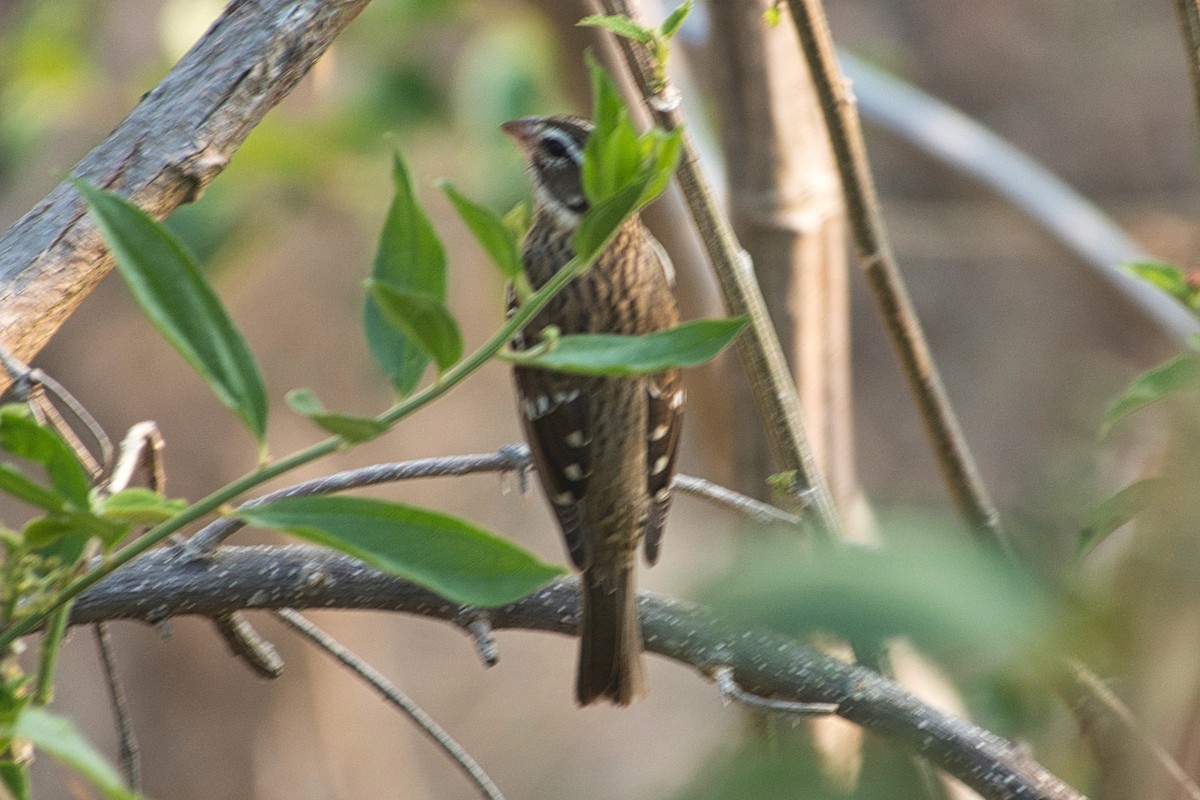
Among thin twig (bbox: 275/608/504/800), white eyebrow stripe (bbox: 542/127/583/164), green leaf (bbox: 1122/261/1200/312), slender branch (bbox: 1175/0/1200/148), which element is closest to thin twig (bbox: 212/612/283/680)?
thin twig (bbox: 275/608/504/800)

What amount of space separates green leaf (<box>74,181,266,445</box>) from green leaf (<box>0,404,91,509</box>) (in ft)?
0.30

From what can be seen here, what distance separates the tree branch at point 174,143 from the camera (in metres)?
1.30

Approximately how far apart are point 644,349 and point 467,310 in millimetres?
5423

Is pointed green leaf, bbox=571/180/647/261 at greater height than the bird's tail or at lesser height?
greater

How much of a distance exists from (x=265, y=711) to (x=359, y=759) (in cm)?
52

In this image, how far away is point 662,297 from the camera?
6.82 ft

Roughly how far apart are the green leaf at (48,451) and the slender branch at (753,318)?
719mm

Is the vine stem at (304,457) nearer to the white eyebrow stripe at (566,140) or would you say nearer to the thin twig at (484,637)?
the thin twig at (484,637)

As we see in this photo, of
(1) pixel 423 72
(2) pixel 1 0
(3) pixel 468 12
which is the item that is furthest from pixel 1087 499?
(2) pixel 1 0

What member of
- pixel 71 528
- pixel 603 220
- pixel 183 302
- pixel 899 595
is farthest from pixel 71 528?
pixel 899 595

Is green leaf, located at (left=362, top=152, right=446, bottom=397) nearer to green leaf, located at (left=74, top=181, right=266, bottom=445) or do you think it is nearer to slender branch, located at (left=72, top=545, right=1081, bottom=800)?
green leaf, located at (left=74, top=181, right=266, bottom=445)

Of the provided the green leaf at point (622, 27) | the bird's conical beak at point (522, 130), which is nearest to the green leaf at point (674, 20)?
the green leaf at point (622, 27)

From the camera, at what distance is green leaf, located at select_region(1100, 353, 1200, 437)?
1.22 meters

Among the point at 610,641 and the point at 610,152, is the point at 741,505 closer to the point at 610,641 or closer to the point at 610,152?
the point at 610,641
